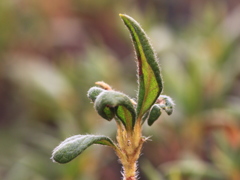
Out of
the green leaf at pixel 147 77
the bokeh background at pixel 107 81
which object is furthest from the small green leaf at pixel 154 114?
the bokeh background at pixel 107 81

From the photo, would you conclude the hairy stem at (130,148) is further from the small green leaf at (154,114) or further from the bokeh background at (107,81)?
the bokeh background at (107,81)

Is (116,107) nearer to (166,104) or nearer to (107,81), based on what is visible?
(166,104)

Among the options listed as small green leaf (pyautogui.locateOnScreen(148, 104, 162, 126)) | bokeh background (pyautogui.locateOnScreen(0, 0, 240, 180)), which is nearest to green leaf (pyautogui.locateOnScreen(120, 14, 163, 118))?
small green leaf (pyautogui.locateOnScreen(148, 104, 162, 126))

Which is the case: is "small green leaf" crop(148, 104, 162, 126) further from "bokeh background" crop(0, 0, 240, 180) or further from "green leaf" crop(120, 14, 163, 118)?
"bokeh background" crop(0, 0, 240, 180)

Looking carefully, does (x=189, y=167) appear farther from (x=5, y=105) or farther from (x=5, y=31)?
(x=5, y=31)

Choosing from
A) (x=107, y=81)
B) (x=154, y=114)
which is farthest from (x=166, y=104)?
(x=107, y=81)

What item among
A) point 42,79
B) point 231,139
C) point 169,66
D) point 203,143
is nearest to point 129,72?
point 169,66

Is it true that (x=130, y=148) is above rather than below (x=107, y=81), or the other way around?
below
